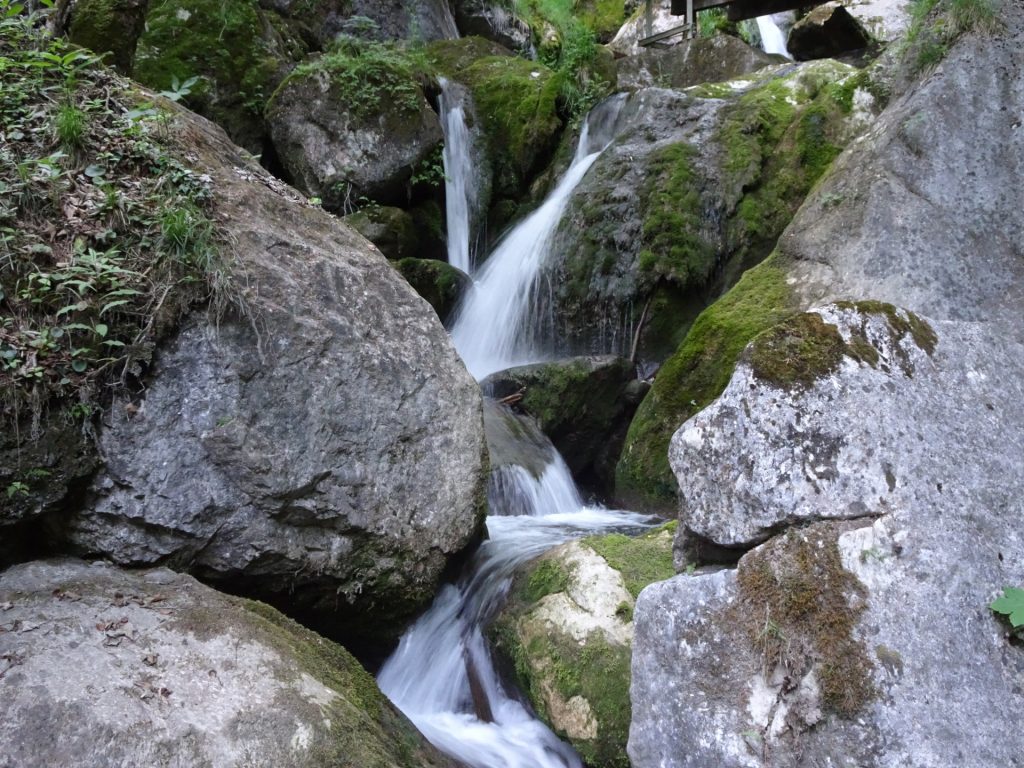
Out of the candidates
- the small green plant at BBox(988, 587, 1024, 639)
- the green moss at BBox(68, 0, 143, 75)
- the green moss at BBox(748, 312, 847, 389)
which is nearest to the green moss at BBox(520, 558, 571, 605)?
the green moss at BBox(748, 312, 847, 389)

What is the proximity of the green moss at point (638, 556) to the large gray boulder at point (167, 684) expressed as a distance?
47.0 inches

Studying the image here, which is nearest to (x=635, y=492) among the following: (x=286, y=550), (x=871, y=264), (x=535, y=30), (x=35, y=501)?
(x=871, y=264)

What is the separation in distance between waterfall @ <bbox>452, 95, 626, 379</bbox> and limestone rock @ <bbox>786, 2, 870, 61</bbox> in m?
4.78

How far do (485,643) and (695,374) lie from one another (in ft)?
9.29

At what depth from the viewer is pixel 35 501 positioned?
3023mm

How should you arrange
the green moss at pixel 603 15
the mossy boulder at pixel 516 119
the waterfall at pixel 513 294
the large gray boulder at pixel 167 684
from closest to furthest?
the large gray boulder at pixel 167 684, the waterfall at pixel 513 294, the mossy boulder at pixel 516 119, the green moss at pixel 603 15

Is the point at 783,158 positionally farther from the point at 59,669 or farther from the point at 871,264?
the point at 59,669

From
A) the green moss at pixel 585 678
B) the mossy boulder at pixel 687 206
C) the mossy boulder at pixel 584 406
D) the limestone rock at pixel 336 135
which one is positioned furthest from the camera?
the limestone rock at pixel 336 135

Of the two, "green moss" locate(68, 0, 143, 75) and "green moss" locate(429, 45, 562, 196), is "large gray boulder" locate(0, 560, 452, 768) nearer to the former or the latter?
"green moss" locate(68, 0, 143, 75)

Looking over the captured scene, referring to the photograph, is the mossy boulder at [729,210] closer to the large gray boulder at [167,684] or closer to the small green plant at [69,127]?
the large gray boulder at [167,684]

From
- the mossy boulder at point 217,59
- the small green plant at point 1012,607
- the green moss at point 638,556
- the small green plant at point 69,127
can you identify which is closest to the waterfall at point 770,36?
the mossy boulder at point 217,59

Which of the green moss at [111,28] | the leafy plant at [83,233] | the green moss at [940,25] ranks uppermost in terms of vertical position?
the green moss at [111,28]

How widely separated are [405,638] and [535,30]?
14.8 metres

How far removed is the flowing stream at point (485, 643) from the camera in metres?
3.51
